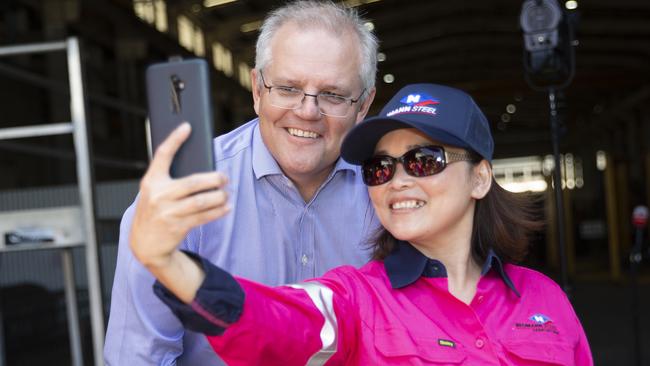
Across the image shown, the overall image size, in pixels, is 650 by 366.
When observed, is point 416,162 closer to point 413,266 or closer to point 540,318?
point 413,266

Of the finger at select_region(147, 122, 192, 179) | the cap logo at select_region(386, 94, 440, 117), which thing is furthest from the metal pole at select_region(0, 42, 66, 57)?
the finger at select_region(147, 122, 192, 179)

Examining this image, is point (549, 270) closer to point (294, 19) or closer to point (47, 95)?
point (47, 95)

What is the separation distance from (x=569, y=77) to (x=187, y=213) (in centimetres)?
310

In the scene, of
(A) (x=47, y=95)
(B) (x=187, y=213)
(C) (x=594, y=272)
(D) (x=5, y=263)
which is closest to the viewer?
(B) (x=187, y=213)

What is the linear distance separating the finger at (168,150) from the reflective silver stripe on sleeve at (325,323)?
460mm

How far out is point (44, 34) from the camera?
408 inches

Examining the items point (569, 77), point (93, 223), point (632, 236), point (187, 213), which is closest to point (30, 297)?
point (93, 223)

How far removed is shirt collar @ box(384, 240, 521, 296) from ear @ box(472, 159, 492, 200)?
12 centimetres

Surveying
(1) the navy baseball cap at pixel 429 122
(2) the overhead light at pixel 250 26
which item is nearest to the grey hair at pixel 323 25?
(1) the navy baseball cap at pixel 429 122

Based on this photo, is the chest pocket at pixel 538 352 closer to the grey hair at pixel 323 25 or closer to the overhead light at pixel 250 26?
the grey hair at pixel 323 25

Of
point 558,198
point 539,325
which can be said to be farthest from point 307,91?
point 558,198

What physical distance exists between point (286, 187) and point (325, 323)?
67cm

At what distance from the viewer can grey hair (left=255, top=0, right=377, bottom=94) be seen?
1856mm

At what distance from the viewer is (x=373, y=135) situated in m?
1.50
